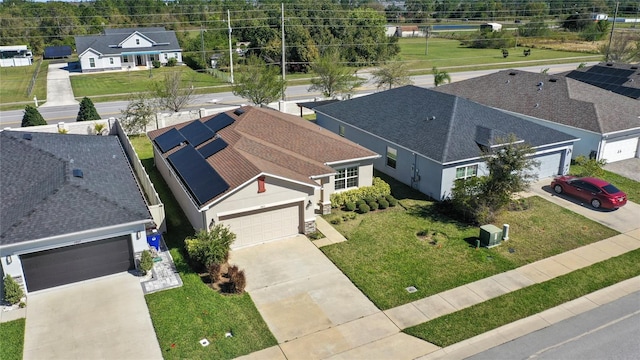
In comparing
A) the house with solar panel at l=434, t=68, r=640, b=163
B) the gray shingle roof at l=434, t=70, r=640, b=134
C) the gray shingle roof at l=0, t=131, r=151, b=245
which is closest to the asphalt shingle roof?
the gray shingle roof at l=0, t=131, r=151, b=245

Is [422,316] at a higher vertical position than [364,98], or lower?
lower

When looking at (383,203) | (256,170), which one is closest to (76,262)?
(256,170)

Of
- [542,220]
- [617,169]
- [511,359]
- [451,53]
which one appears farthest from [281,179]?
[451,53]

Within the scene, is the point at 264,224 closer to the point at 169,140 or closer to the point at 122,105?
the point at 169,140

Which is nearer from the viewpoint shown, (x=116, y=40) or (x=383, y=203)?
(x=383, y=203)

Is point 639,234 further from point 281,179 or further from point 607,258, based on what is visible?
point 281,179

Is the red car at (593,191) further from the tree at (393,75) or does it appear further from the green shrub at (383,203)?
the tree at (393,75)

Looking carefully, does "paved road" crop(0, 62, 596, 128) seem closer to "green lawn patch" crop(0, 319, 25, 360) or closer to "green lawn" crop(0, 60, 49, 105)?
"green lawn" crop(0, 60, 49, 105)
